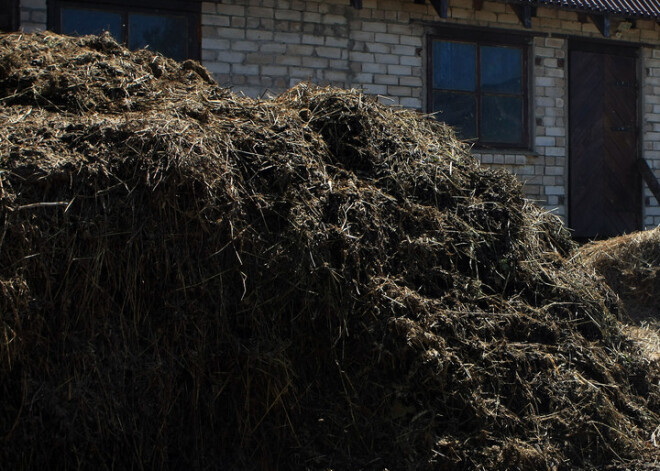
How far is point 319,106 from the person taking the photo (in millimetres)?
4715

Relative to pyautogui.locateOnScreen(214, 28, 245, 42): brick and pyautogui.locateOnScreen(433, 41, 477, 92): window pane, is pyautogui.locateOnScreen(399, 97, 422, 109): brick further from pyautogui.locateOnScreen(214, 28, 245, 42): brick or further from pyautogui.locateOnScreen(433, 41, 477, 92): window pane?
pyautogui.locateOnScreen(214, 28, 245, 42): brick

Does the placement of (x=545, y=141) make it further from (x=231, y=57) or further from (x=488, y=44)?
(x=231, y=57)

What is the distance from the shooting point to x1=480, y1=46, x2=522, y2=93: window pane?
9.90 m

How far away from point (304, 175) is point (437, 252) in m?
0.83

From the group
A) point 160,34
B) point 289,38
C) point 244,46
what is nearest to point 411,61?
point 289,38

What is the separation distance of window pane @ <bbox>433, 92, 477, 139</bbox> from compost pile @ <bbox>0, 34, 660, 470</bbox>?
535 centimetres

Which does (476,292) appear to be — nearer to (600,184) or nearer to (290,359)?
(290,359)

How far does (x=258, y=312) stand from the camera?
3.71 metres

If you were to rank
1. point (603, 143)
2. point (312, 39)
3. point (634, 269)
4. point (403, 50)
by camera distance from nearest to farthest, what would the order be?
1. point (634, 269)
2. point (312, 39)
3. point (403, 50)
4. point (603, 143)

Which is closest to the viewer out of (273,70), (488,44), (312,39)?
(273,70)

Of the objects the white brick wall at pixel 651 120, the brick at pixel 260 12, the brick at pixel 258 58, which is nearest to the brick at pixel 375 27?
the brick at pixel 260 12

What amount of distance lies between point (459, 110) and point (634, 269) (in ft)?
12.0

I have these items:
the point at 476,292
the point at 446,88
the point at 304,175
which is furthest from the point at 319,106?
the point at 446,88

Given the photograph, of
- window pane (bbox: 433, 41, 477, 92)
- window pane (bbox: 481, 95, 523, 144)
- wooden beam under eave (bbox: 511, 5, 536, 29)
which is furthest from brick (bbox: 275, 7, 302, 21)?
wooden beam under eave (bbox: 511, 5, 536, 29)
